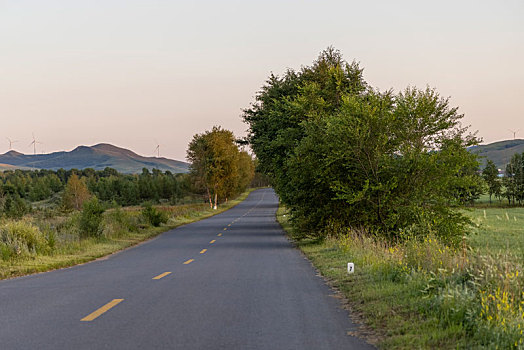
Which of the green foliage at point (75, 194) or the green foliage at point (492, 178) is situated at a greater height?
the green foliage at point (75, 194)

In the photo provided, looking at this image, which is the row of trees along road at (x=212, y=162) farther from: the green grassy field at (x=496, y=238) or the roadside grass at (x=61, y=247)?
the roadside grass at (x=61, y=247)

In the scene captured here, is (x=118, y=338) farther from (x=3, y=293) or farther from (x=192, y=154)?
(x=192, y=154)

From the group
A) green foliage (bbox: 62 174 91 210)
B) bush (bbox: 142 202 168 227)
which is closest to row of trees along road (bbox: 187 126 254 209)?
green foliage (bbox: 62 174 91 210)


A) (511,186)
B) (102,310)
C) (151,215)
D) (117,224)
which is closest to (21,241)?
(102,310)

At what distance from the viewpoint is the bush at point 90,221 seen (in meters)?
24.8

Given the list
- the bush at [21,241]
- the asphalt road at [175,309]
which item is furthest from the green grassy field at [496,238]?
the bush at [21,241]

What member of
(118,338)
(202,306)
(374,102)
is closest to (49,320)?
(118,338)

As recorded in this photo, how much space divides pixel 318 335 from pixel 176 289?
4.75m

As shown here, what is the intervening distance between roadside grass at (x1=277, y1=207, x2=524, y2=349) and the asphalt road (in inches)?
19.0

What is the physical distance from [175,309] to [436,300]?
403 cm

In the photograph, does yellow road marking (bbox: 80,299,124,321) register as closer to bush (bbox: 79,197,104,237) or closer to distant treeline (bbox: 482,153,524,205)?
bush (bbox: 79,197,104,237)

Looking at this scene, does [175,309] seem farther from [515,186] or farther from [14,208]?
[515,186]

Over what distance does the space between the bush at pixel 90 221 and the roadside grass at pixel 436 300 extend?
15088 millimetres

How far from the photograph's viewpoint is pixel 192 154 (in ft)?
260
